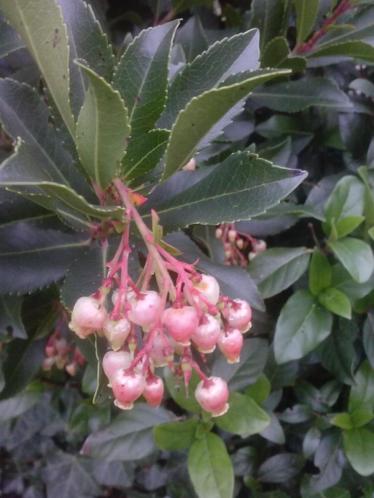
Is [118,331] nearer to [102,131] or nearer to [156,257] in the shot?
[156,257]

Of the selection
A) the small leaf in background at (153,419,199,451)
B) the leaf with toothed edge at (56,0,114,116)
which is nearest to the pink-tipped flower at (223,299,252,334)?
the leaf with toothed edge at (56,0,114,116)

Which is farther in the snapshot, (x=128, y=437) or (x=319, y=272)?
(x=128, y=437)

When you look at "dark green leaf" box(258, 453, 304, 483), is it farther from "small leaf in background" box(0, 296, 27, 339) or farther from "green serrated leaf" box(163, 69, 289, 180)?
"green serrated leaf" box(163, 69, 289, 180)

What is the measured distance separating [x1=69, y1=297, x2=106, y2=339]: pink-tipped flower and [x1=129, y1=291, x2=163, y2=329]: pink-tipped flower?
Answer: 4 centimetres

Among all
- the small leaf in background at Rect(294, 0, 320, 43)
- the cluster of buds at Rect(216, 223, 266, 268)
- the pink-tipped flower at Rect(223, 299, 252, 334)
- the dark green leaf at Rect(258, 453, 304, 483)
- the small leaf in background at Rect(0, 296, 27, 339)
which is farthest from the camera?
the dark green leaf at Rect(258, 453, 304, 483)

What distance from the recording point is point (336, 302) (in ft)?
3.52

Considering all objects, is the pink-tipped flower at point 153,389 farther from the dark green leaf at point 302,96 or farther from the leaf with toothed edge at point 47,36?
the dark green leaf at point 302,96

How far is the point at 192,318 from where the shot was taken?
1.87 ft

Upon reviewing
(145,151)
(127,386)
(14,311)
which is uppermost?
(145,151)

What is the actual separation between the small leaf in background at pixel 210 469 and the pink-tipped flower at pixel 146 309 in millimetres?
569

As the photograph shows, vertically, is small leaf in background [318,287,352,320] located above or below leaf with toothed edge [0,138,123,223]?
below

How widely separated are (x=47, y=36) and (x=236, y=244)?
2.20 ft

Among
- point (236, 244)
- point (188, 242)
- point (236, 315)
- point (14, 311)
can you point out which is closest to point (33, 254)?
point (14, 311)

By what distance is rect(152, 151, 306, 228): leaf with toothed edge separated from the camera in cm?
67
